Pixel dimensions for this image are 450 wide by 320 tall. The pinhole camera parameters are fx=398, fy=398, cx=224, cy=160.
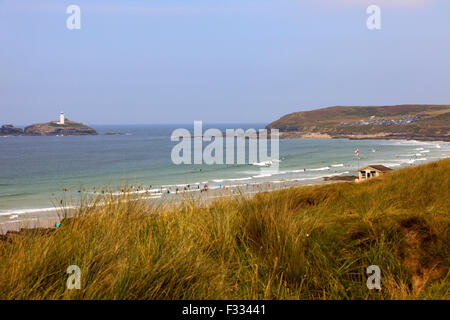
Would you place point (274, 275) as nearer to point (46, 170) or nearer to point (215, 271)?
point (215, 271)

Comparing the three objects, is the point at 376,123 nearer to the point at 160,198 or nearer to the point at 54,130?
the point at 54,130

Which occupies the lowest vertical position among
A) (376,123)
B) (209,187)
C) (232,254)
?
(209,187)

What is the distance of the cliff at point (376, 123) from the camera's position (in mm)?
128812

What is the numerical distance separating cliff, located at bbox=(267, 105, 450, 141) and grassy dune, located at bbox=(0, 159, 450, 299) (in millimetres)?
116999

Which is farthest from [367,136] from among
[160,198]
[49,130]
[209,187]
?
[160,198]

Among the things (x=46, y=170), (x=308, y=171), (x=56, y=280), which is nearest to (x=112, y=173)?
(x=46, y=170)

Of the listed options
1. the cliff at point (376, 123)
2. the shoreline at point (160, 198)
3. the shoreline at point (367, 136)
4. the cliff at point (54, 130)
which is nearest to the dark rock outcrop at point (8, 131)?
the cliff at point (54, 130)

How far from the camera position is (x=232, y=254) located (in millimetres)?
4027

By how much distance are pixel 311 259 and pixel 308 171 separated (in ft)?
158

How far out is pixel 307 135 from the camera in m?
154

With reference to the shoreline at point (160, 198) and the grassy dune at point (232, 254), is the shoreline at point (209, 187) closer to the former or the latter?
the shoreline at point (160, 198)

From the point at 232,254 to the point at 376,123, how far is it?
165184 mm

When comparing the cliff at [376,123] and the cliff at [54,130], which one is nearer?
the cliff at [376,123]

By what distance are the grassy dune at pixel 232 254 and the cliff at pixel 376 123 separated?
117 m
